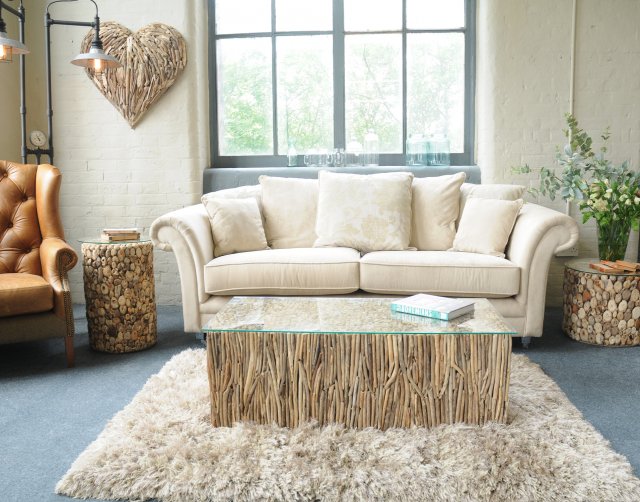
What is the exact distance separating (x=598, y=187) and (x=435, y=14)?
185 centimetres

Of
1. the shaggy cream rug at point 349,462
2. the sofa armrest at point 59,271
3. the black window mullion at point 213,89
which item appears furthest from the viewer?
the black window mullion at point 213,89

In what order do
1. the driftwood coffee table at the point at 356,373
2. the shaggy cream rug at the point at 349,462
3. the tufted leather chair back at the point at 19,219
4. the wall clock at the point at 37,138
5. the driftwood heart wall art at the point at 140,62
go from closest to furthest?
the shaggy cream rug at the point at 349,462, the driftwood coffee table at the point at 356,373, the tufted leather chair back at the point at 19,219, the driftwood heart wall art at the point at 140,62, the wall clock at the point at 37,138

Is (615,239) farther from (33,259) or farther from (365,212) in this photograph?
(33,259)

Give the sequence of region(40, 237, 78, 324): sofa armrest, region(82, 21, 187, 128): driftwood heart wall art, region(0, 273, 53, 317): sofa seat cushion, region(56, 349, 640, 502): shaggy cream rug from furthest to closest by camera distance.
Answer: region(82, 21, 187, 128): driftwood heart wall art, region(40, 237, 78, 324): sofa armrest, region(0, 273, 53, 317): sofa seat cushion, region(56, 349, 640, 502): shaggy cream rug

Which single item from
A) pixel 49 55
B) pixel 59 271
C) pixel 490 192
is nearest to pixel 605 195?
pixel 490 192

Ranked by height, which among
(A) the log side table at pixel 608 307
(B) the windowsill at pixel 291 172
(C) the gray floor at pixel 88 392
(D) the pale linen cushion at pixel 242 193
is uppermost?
(B) the windowsill at pixel 291 172

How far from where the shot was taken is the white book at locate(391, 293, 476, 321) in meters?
2.36

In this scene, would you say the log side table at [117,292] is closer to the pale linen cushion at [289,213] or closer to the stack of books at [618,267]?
the pale linen cushion at [289,213]

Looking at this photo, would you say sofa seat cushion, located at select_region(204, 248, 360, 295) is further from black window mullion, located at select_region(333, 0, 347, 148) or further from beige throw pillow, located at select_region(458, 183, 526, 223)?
black window mullion, located at select_region(333, 0, 347, 148)

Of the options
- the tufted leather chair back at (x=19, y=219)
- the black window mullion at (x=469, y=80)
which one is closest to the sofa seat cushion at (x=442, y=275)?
the black window mullion at (x=469, y=80)

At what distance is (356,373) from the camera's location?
2.31 meters

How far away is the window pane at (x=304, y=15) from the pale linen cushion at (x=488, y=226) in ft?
6.18

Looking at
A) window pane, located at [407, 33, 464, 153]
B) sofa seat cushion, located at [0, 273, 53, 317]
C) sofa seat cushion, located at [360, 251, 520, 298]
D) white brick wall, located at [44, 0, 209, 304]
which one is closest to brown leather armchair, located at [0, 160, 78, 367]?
sofa seat cushion, located at [0, 273, 53, 317]

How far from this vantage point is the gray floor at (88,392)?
7.08 feet
